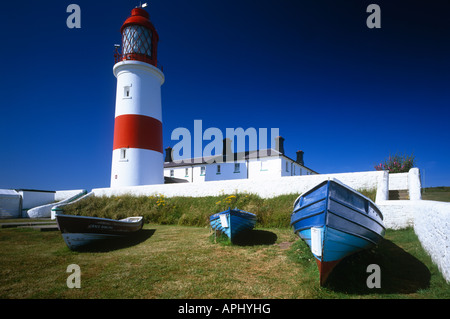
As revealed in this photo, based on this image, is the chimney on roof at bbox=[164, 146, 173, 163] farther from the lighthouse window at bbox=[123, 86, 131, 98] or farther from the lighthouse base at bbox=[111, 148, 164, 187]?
the lighthouse window at bbox=[123, 86, 131, 98]

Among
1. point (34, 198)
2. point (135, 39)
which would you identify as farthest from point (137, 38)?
point (34, 198)

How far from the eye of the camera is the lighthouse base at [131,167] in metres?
18.3

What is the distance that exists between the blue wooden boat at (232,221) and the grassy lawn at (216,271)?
1.57 feet

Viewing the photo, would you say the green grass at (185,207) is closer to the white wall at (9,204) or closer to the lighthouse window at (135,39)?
the white wall at (9,204)

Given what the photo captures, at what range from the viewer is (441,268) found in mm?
4488

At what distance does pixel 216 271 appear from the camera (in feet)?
18.2

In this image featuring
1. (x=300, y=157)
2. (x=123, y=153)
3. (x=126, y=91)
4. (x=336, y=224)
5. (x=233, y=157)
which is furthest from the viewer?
(x=300, y=157)

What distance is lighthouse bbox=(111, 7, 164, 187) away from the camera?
60.6 ft

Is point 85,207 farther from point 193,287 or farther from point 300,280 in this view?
point 300,280

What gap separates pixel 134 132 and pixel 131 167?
2.85 meters

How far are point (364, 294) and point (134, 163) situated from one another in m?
17.4

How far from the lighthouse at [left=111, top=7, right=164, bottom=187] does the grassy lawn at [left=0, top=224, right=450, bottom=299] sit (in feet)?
34.6

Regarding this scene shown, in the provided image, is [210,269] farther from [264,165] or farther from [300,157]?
[300,157]

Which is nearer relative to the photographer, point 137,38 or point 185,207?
point 185,207
